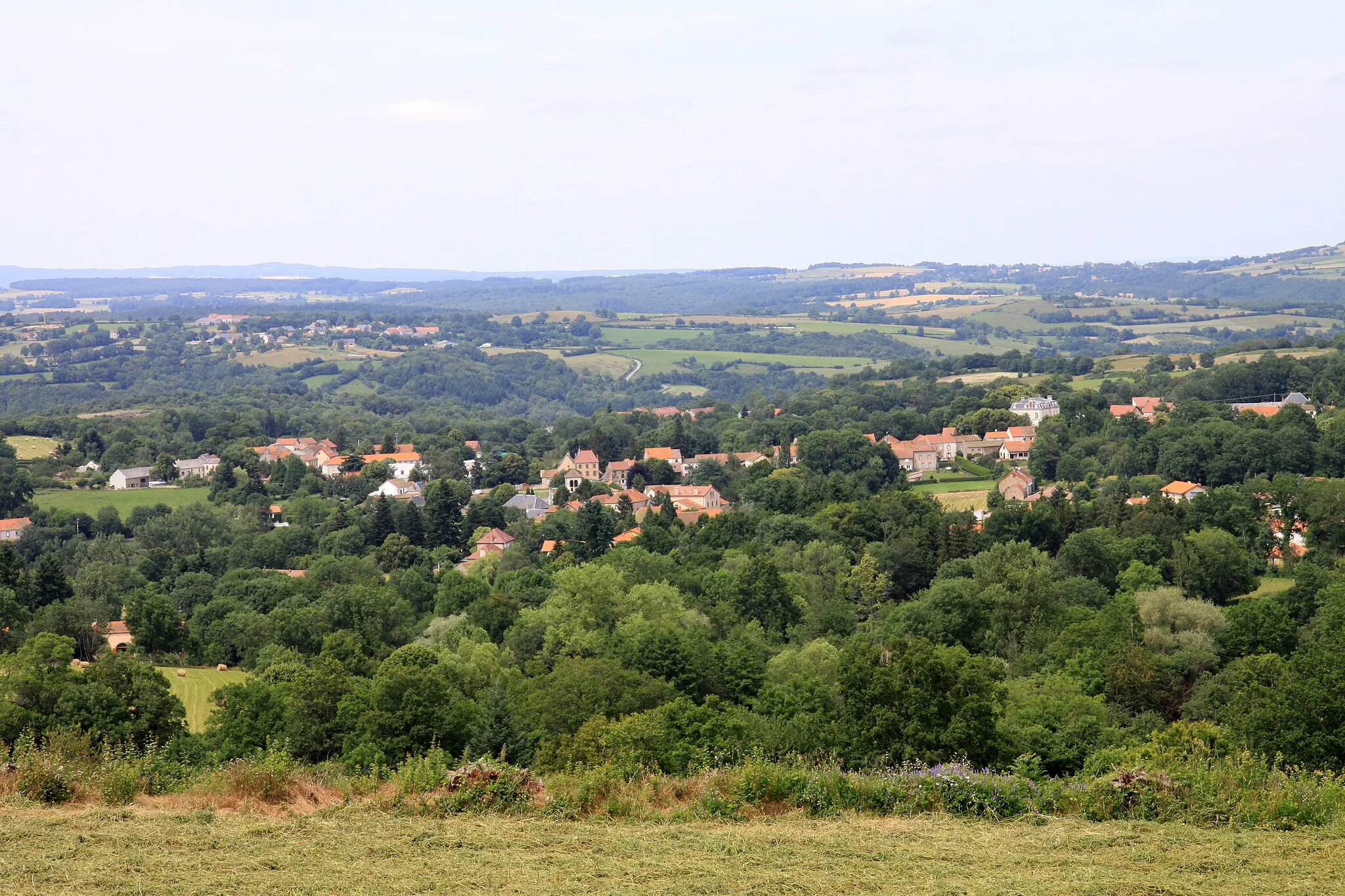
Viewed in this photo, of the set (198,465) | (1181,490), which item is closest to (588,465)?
(198,465)

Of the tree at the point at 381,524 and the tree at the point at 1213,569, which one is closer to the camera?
the tree at the point at 1213,569

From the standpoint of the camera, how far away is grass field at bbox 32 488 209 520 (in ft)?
229

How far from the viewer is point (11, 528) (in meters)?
64.9

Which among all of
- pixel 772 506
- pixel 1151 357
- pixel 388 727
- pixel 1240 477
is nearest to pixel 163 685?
pixel 388 727

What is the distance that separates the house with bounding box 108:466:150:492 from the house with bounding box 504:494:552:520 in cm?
2604

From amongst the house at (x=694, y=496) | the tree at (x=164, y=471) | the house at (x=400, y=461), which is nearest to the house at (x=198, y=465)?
the tree at (x=164, y=471)

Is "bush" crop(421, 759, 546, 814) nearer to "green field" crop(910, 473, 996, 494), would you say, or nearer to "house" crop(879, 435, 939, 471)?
"green field" crop(910, 473, 996, 494)

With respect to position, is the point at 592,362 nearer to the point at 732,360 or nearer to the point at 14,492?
the point at 732,360

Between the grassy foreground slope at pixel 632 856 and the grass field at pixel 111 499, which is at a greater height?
the grassy foreground slope at pixel 632 856

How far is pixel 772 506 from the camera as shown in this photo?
59.5m

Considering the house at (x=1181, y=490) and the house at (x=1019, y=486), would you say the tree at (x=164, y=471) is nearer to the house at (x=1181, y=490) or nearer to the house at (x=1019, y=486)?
the house at (x=1019, y=486)

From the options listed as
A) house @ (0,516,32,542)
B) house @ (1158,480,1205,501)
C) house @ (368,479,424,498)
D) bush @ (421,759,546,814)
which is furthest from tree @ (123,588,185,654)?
house @ (1158,480,1205,501)

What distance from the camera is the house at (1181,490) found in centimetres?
5275

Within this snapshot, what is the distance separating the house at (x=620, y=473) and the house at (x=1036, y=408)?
88.5ft
